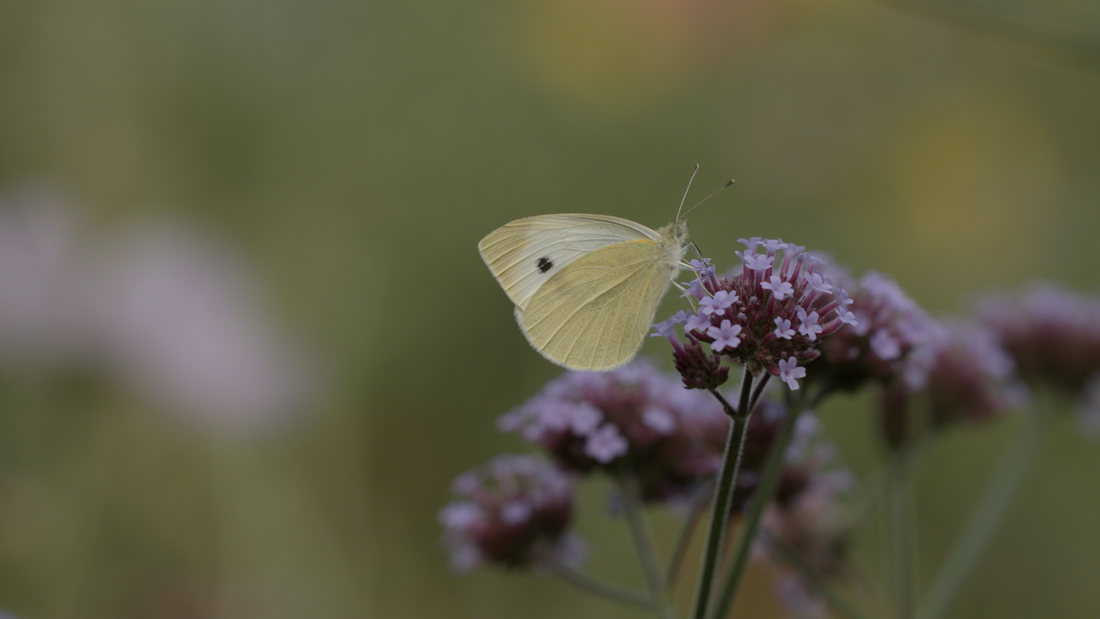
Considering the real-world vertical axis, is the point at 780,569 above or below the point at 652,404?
below

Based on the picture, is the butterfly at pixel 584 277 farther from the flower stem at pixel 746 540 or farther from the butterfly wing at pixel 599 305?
the flower stem at pixel 746 540

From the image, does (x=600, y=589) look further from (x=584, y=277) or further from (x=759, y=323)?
(x=584, y=277)

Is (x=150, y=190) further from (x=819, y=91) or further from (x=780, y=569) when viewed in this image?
(x=819, y=91)

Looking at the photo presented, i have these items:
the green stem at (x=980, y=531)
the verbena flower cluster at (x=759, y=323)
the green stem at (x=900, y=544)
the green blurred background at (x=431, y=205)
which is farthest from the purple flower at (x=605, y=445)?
the green blurred background at (x=431, y=205)

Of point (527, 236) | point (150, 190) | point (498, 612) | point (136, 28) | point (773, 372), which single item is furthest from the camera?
point (136, 28)

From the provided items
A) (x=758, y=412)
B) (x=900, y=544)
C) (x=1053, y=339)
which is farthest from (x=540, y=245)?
(x=1053, y=339)

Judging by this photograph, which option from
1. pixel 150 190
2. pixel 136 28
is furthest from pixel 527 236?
pixel 136 28
